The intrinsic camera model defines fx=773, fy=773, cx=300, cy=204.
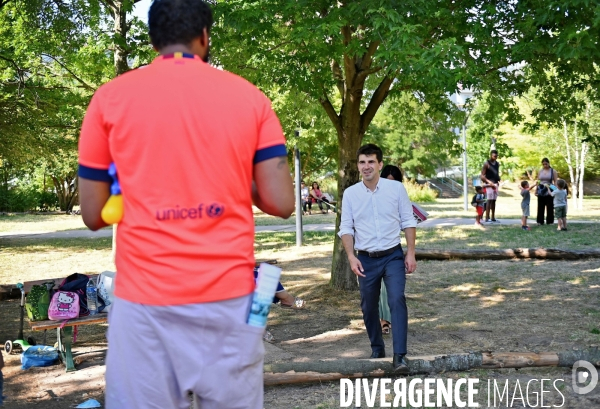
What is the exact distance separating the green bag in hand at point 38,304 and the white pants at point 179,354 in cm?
549

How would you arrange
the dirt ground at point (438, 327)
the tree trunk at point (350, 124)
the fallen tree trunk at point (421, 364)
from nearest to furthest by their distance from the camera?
the fallen tree trunk at point (421, 364), the dirt ground at point (438, 327), the tree trunk at point (350, 124)

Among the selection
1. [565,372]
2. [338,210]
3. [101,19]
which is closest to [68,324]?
[565,372]

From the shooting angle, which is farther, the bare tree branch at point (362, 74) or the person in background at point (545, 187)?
the person in background at point (545, 187)

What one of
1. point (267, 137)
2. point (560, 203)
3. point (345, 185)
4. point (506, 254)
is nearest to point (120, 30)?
point (345, 185)

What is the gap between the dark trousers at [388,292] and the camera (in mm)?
6523

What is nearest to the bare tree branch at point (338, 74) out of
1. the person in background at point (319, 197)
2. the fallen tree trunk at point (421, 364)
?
the fallen tree trunk at point (421, 364)

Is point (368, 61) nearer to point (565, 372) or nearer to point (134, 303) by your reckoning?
point (565, 372)

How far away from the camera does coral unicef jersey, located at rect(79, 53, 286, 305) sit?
2.38 metres

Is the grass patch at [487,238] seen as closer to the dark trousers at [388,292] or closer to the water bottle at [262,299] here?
the dark trousers at [388,292]

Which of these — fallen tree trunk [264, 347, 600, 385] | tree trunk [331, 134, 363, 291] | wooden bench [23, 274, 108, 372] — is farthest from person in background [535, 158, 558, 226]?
wooden bench [23, 274, 108, 372]

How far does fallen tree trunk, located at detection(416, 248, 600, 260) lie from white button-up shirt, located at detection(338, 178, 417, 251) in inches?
337

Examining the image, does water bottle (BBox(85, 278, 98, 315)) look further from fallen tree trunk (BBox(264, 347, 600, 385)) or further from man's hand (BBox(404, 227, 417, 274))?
man's hand (BBox(404, 227, 417, 274))

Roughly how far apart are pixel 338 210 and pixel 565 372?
5.94 metres

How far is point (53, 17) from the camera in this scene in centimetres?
1477
